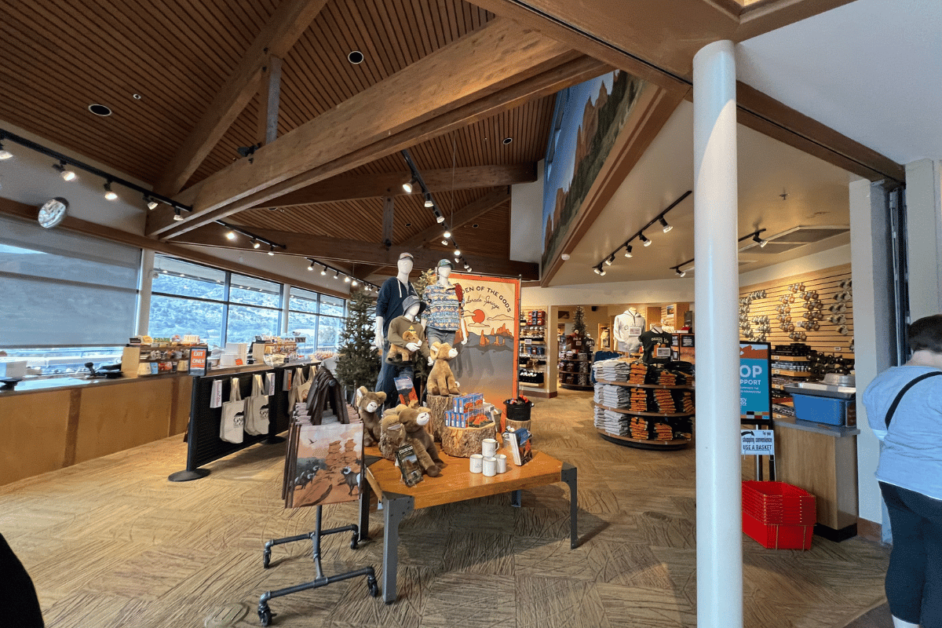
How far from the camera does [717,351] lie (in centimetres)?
150

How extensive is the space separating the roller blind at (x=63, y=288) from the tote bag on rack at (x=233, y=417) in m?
3.02

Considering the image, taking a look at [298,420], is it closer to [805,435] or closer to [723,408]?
[723,408]

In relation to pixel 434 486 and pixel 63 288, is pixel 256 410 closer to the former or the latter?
pixel 434 486

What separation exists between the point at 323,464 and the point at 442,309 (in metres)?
1.85

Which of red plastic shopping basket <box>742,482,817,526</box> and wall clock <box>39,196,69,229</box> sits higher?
wall clock <box>39,196,69,229</box>

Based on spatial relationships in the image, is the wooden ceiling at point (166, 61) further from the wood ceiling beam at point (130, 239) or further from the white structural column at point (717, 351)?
the white structural column at point (717, 351)

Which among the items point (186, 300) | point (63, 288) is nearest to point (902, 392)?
point (63, 288)

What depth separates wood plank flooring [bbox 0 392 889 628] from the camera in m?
1.98

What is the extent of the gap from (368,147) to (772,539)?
14.2 feet

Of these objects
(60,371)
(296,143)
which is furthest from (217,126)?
(60,371)

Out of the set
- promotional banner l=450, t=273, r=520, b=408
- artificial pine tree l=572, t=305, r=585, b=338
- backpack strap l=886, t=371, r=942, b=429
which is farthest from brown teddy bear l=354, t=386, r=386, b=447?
artificial pine tree l=572, t=305, r=585, b=338

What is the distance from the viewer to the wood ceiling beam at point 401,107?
7.68 ft

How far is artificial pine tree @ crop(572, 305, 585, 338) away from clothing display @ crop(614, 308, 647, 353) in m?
4.99

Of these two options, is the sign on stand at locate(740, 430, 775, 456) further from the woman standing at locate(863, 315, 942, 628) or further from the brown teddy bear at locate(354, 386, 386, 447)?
the brown teddy bear at locate(354, 386, 386, 447)
